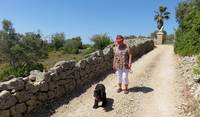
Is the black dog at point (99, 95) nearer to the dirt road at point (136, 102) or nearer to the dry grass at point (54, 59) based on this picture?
the dirt road at point (136, 102)

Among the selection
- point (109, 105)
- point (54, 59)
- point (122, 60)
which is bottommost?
point (54, 59)

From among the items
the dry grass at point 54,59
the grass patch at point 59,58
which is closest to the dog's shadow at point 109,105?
the grass patch at point 59,58

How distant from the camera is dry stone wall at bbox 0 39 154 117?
8.30m

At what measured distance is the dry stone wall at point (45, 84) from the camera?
830cm

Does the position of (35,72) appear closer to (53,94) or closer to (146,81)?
(53,94)

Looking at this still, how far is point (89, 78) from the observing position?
12602 millimetres

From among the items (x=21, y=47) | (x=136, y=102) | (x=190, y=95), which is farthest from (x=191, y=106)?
(x=21, y=47)

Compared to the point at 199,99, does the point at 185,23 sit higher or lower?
higher

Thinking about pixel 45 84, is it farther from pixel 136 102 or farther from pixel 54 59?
pixel 54 59

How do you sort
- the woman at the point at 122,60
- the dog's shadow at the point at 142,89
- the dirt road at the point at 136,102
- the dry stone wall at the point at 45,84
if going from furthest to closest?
the dog's shadow at the point at 142,89 → the woman at the point at 122,60 → the dirt road at the point at 136,102 → the dry stone wall at the point at 45,84

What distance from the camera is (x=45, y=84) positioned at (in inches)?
378

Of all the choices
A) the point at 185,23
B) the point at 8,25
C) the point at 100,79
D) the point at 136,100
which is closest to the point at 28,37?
the point at 8,25

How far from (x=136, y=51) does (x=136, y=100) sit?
11.9 m

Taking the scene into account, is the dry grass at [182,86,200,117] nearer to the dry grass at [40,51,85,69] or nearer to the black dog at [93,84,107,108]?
the black dog at [93,84,107,108]
